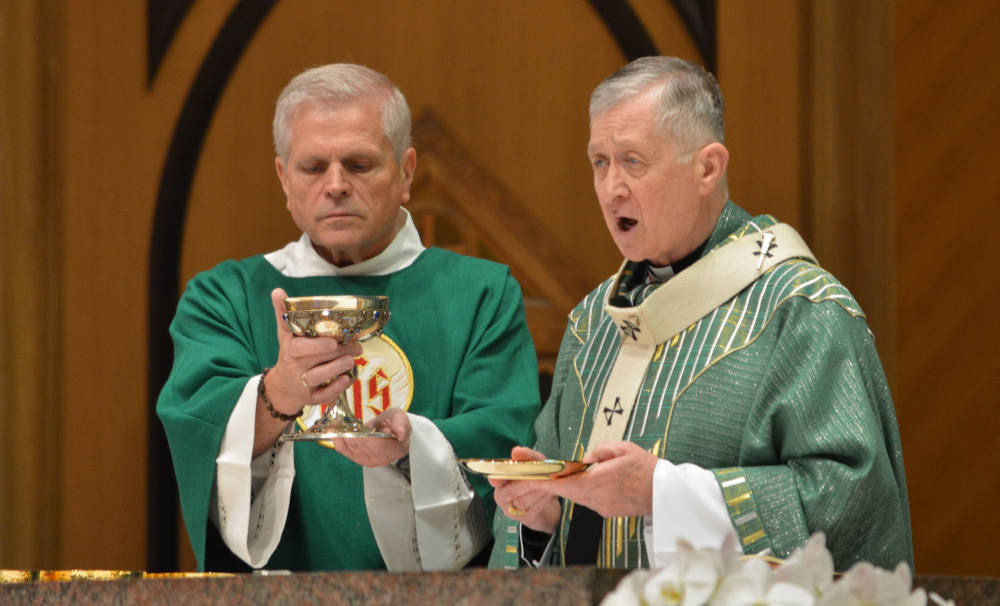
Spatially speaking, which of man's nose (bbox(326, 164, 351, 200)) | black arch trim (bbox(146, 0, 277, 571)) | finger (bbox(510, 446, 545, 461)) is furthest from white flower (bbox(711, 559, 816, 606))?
black arch trim (bbox(146, 0, 277, 571))

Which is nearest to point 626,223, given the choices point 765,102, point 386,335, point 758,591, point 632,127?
point 632,127

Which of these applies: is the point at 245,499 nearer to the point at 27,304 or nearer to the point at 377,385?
the point at 377,385

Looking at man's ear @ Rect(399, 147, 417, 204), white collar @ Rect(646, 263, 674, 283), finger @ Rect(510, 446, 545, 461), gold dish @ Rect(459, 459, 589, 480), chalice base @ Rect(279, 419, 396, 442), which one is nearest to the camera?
gold dish @ Rect(459, 459, 589, 480)

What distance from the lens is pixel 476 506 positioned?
3207 mm

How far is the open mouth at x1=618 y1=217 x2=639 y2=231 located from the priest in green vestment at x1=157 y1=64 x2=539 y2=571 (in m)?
0.61

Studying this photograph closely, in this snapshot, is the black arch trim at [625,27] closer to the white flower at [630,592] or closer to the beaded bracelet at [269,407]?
the beaded bracelet at [269,407]

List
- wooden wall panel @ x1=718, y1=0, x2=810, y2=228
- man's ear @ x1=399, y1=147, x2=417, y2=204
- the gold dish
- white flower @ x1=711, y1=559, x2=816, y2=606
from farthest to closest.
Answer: wooden wall panel @ x1=718, y1=0, x2=810, y2=228, man's ear @ x1=399, y1=147, x2=417, y2=204, the gold dish, white flower @ x1=711, y1=559, x2=816, y2=606

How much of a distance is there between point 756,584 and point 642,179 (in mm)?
1534

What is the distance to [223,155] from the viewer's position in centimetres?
430

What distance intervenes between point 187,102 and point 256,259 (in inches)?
37.5

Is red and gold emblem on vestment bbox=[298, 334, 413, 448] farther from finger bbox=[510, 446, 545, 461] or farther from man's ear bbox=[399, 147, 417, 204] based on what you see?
finger bbox=[510, 446, 545, 461]

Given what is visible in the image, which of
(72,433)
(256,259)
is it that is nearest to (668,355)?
(256,259)

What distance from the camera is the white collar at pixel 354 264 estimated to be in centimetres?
352

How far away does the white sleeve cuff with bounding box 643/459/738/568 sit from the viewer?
249cm
